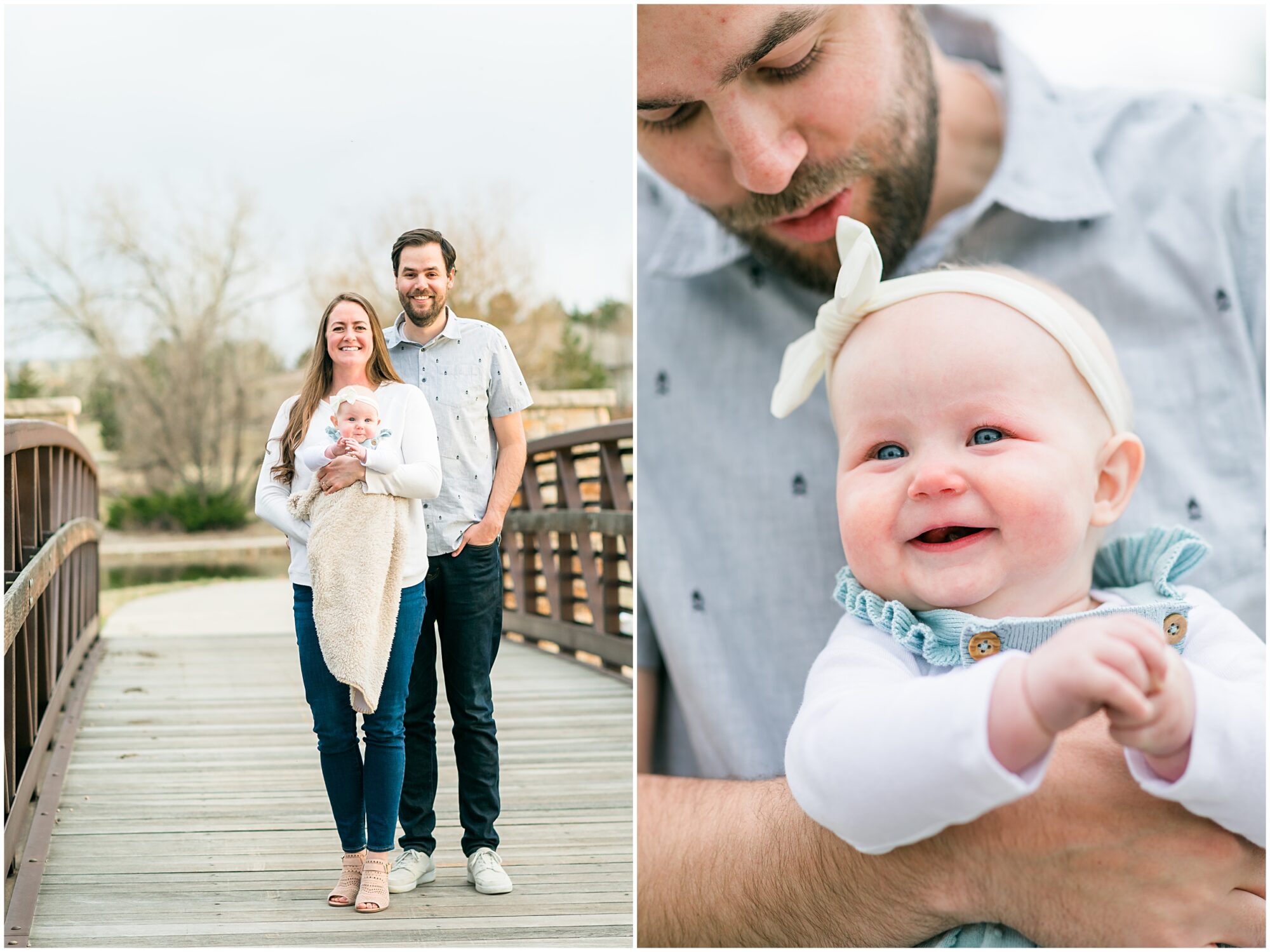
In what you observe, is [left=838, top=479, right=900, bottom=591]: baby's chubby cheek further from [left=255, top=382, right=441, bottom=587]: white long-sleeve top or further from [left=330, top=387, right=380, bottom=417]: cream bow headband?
[left=330, top=387, right=380, bottom=417]: cream bow headband

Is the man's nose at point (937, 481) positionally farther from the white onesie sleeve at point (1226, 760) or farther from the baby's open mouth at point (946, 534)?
the white onesie sleeve at point (1226, 760)

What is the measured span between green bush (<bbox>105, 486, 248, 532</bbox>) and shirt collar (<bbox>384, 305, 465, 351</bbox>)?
3.99 meters

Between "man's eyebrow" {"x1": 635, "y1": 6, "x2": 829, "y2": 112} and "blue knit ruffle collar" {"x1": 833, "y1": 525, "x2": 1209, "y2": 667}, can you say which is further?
"man's eyebrow" {"x1": 635, "y1": 6, "x2": 829, "y2": 112}

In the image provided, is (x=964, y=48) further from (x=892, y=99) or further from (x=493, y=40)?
(x=493, y=40)

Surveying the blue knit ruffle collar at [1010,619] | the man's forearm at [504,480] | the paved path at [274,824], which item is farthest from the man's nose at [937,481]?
the paved path at [274,824]

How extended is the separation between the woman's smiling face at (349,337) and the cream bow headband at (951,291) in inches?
30.8

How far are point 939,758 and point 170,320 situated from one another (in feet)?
23.1

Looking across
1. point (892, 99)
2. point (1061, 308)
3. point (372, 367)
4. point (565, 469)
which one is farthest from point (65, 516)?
point (1061, 308)

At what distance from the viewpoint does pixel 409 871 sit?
2.11 m

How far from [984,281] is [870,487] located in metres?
0.36

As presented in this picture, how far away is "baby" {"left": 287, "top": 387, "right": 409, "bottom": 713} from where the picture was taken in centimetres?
187

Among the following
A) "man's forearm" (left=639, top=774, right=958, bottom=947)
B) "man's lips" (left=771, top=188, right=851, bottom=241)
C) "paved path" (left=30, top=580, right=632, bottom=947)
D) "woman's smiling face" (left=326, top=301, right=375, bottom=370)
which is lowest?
"paved path" (left=30, top=580, right=632, bottom=947)

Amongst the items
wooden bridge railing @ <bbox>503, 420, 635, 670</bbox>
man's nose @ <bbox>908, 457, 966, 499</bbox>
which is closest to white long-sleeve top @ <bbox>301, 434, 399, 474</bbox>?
man's nose @ <bbox>908, 457, 966, 499</bbox>

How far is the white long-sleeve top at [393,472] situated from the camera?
1899mm
